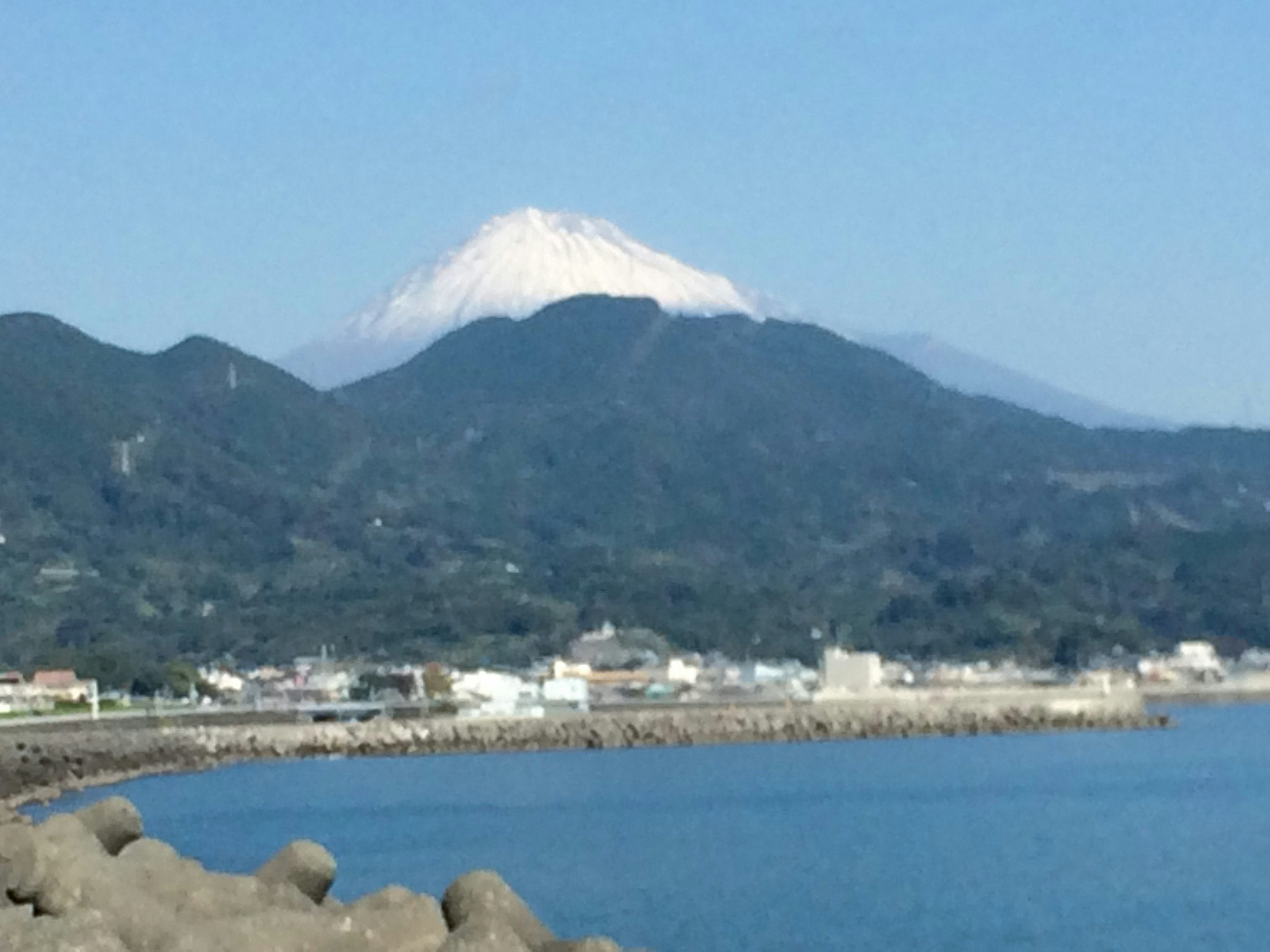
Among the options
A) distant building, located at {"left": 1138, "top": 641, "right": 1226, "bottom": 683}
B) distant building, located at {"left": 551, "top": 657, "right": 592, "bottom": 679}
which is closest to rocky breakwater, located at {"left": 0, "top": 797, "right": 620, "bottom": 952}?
distant building, located at {"left": 551, "top": 657, "right": 592, "bottom": 679}

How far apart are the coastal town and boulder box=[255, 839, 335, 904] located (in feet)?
184

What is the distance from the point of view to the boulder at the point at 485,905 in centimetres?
1438

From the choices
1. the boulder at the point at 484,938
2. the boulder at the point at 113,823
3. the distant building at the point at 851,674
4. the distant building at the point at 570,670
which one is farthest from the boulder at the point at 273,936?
the distant building at the point at 570,670

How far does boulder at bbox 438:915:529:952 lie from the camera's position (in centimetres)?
1215

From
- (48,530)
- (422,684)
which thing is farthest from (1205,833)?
(48,530)

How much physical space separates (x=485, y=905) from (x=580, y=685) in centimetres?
7544

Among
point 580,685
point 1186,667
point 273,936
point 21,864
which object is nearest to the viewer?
point 273,936

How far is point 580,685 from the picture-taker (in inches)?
3533

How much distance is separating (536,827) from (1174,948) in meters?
18.6

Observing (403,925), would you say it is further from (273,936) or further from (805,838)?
(805,838)

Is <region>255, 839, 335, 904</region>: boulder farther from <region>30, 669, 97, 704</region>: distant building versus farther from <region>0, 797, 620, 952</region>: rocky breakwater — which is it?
<region>30, 669, 97, 704</region>: distant building

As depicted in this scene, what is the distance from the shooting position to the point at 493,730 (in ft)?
248

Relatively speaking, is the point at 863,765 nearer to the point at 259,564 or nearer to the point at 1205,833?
the point at 1205,833

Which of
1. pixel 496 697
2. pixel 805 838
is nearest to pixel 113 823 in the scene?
pixel 805 838
